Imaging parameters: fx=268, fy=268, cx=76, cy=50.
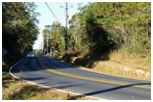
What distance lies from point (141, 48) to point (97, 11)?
9585mm

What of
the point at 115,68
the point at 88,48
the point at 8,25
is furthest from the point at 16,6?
the point at 88,48

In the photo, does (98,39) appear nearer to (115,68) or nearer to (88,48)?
(88,48)

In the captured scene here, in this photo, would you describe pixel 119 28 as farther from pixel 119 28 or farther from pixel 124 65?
pixel 124 65

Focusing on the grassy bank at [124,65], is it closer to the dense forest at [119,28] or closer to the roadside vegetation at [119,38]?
the roadside vegetation at [119,38]

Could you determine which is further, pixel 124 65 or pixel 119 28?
pixel 119 28

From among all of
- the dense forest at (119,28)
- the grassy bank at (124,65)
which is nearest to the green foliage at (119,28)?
the dense forest at (119,28)

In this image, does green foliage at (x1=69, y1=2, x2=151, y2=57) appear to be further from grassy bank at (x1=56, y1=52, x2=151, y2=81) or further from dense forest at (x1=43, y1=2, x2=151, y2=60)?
grassy bank at (x1=56, y1=52, x2=151, y2=81)

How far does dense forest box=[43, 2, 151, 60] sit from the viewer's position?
3000cm

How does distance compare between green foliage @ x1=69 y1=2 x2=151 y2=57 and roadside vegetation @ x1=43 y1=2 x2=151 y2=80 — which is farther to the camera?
green foliage @ x1=69 y1=2 x2=151 y2=57

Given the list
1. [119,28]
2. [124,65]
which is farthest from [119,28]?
[124,65]

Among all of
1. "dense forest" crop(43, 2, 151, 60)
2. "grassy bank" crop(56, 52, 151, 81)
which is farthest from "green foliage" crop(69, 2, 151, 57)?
"grassy bank" crop(56, 52, 151, 81)

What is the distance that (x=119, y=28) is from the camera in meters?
32.5

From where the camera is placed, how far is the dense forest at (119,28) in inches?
1181

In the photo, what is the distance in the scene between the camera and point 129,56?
101 feet
